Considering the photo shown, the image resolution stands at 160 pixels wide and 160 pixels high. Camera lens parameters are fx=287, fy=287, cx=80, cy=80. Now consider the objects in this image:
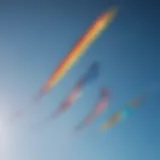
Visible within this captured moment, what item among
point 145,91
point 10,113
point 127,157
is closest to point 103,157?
point 127,157

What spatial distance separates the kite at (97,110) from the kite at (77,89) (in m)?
0.08

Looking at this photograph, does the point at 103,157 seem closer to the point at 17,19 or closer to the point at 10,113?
the point at 10,113

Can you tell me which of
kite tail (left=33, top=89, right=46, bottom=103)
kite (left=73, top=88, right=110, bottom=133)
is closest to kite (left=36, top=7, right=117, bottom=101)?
kite tail (left=33, top=89, right=46, bottom=103)

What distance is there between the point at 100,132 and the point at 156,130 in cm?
23

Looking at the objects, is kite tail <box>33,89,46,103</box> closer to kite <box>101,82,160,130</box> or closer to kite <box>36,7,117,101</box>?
kite <box>36,7,117,101</box>

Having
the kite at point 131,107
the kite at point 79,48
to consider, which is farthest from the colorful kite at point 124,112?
the kite at point 79,48

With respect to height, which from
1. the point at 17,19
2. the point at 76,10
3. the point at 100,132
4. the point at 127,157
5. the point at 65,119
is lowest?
the point at 127,157

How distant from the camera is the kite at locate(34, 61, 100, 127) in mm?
1193

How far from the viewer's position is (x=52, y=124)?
3.97ft

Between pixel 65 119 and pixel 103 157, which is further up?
pixel 65 119

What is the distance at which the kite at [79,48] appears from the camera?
1.19 meters

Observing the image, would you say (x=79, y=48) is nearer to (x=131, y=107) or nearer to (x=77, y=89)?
(x=77, y=89)

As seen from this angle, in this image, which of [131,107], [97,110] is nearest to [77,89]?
[97,110]

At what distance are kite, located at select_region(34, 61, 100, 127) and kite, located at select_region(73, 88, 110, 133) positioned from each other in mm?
76
